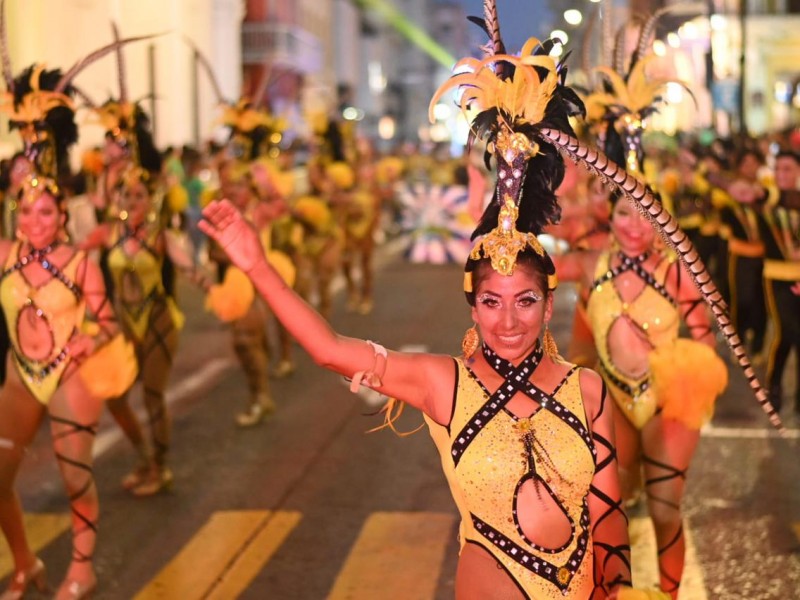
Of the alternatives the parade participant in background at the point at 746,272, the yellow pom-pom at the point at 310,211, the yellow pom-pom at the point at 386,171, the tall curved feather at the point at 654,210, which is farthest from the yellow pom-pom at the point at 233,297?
the yellow pom-pom at the point at 386,171

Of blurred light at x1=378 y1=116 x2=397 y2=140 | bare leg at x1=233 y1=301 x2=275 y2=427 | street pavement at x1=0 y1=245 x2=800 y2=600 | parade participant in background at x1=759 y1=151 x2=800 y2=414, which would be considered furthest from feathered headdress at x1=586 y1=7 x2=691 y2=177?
blurred light at x1=378 y1=116 x2=397 y2=140

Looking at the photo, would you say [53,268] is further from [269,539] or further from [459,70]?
[459,70]

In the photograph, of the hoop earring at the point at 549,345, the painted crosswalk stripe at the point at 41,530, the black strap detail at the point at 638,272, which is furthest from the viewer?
the painted crosswalk stripe at the point at 41,530

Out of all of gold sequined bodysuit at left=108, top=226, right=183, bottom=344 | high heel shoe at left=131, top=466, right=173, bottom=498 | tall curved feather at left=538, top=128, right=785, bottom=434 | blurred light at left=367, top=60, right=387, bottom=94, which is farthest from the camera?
blurred light at left=367, top=60, right=387, bottom=94

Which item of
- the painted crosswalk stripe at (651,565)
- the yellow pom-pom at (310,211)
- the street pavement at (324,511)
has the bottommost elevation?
the street pavement at (324,511)

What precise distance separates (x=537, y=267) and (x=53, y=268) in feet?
9.89

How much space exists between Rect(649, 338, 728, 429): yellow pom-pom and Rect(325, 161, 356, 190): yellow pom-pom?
10.5 m

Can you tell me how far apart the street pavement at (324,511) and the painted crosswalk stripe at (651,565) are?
14mm

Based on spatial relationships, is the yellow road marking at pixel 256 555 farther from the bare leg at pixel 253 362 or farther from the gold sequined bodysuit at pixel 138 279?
the bare leg at pixel 253 362

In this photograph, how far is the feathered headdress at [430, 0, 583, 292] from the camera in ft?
12.2

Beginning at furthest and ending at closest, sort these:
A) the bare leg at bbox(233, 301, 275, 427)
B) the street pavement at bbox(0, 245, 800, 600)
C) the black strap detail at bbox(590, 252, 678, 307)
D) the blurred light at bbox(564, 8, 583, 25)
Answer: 1. the blurred light at bbox(564, 8, 583, 25)
2. the bare leg at bbox(233, 301, 275, 427)
3. the street pavement at bbox(0, 245, 800, 600)
4. the black strap detail at bbox(590, 252, 678, 307)

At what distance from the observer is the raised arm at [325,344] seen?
3635 mm

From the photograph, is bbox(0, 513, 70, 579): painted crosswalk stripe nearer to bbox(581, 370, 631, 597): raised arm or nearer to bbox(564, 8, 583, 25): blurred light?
bbox(581, 370, 631, 597): raised arm

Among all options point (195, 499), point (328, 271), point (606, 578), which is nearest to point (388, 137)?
point (328, 271)
